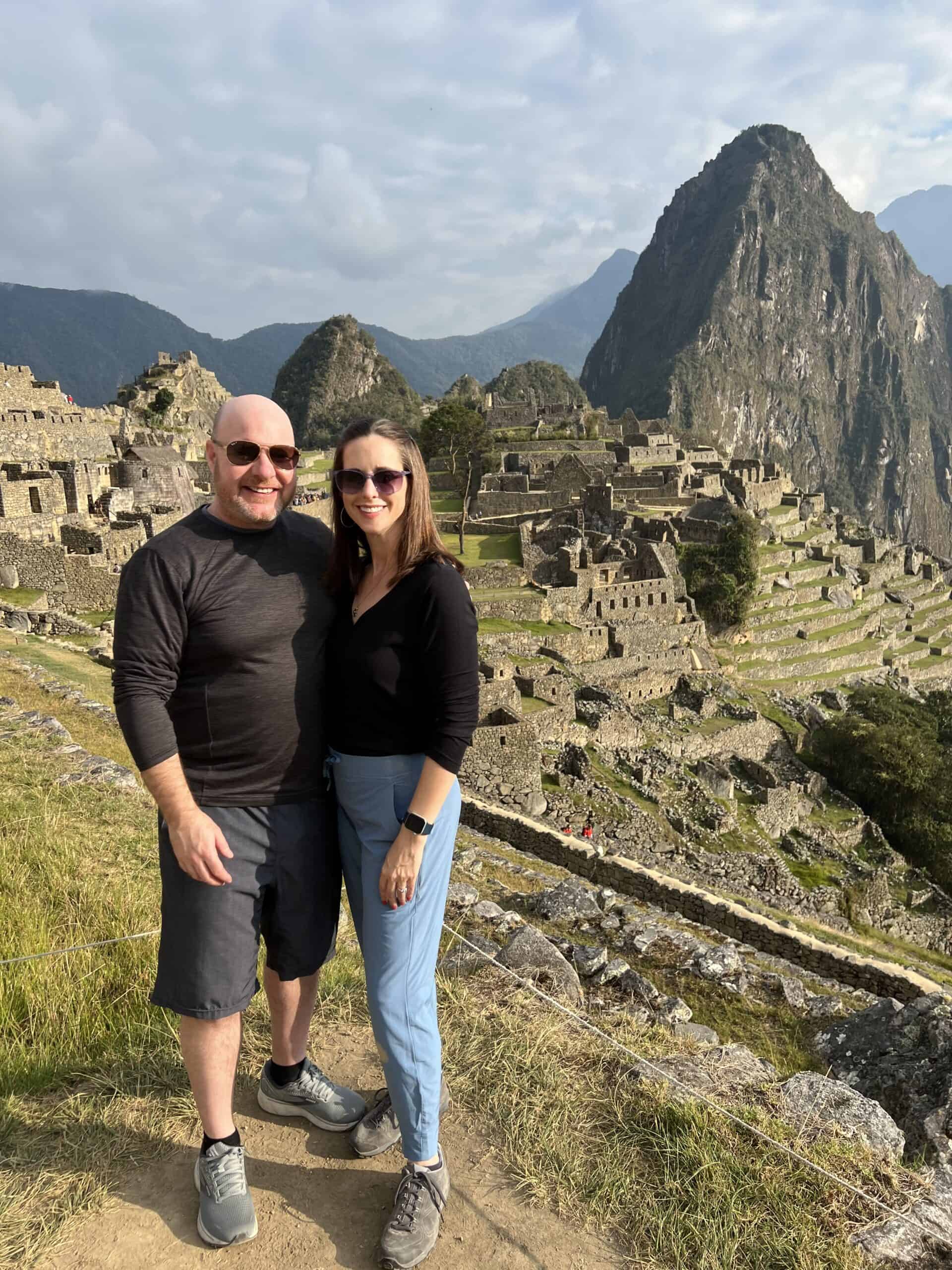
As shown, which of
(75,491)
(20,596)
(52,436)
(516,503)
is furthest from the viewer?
(516,503)

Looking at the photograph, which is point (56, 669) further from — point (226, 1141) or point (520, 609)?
point (520, 609)

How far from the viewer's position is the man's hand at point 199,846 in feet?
8.40

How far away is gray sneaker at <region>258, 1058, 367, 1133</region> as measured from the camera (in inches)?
122

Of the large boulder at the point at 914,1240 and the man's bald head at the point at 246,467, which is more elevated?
the man's bald head at the point at 246,467

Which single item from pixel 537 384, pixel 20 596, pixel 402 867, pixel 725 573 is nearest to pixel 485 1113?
pixel 402 867

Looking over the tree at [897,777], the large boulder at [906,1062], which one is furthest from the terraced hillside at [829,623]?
the large boulder at [906,1062]

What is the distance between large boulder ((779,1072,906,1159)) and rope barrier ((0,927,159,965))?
10.2 ft

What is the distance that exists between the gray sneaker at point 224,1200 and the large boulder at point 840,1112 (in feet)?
6.92

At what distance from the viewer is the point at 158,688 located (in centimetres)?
252

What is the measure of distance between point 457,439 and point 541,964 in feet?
133

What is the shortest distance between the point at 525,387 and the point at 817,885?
9150 cm

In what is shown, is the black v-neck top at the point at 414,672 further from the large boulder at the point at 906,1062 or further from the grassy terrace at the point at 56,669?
the grassy terrace at the point at 56,669

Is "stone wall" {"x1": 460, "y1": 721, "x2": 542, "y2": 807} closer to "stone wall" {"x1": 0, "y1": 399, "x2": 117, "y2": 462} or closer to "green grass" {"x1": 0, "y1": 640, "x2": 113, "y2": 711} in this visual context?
"green grass" {"x1": 0, "y1": 640, "x2": 113, "y2": 711}

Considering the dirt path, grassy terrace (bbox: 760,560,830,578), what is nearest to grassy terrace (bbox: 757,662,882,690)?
grassy terrace (bbox: 760,560,830,578)
